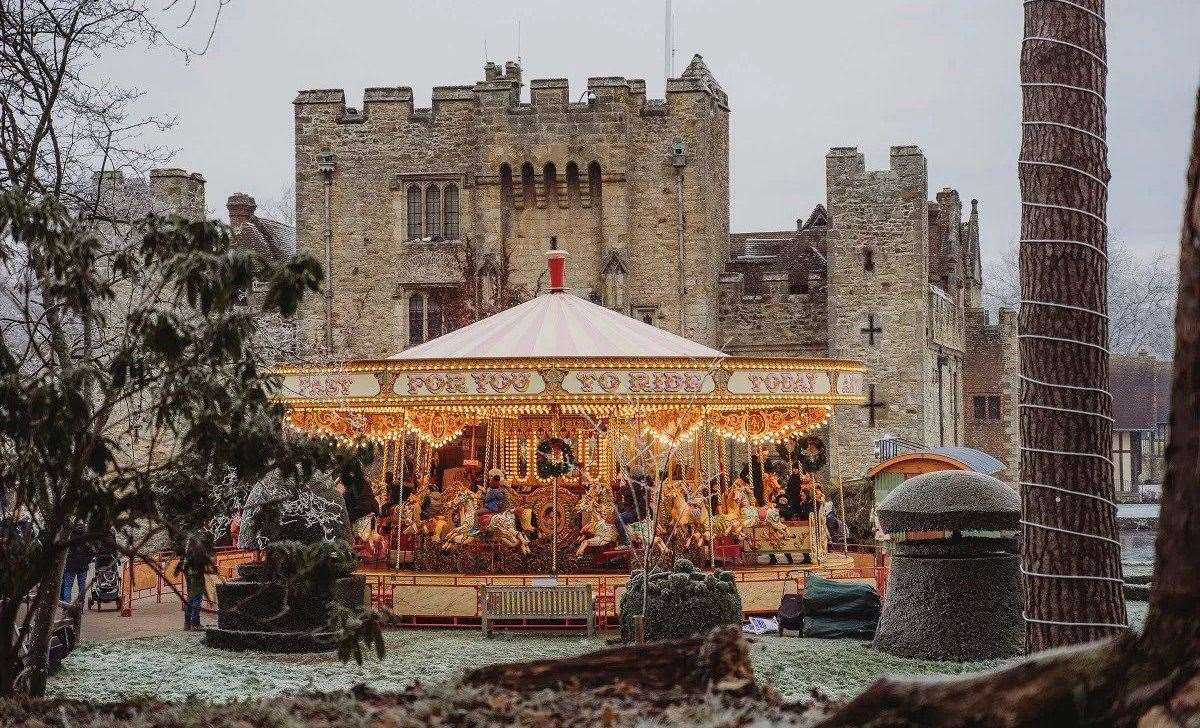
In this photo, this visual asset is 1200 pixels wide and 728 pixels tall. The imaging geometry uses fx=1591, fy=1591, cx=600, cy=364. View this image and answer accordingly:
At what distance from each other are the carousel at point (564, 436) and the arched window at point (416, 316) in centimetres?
1503

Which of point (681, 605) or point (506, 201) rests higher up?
point (506, 201)

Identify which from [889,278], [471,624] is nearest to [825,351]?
[889,278]

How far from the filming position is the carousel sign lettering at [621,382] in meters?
19.2

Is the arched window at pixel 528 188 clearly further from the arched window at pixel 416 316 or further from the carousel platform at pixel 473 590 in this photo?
the carousel platform at pixel 473 590

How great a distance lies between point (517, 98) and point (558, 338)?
18.1 m

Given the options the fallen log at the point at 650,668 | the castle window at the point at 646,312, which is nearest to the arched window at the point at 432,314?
the castle window at the point at 646,312

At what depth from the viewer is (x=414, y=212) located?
3894cm

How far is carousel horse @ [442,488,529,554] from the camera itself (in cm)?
1981

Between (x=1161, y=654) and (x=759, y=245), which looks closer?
(x=1161, y=654)

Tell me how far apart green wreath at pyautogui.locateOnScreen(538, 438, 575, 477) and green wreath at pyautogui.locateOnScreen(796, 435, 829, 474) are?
3975 mm

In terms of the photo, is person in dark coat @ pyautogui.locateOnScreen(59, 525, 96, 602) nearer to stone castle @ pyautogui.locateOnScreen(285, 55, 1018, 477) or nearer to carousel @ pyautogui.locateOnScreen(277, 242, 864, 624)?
carousel @ pyautogui.locateOnScreen(277, 242, 864, 624)

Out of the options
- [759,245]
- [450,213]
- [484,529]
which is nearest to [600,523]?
[484,529]

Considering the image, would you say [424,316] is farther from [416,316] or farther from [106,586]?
[106,586]

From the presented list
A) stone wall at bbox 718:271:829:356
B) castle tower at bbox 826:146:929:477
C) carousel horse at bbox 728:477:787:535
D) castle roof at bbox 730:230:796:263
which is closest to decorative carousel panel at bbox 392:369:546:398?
carousel horse at bbox 728:477:787:535
